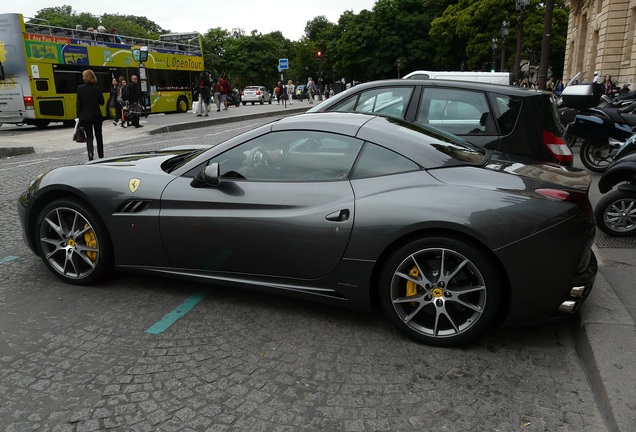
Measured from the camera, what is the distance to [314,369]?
299 centimetres

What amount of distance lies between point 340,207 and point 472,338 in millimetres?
1119

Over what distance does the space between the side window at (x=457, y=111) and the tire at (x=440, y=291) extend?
2.66 metres

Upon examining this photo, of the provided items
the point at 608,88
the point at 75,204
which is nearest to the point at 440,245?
the point at 75,204

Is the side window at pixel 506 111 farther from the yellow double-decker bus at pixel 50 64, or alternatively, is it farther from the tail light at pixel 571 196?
the yellow double-decker bus at pixel 50 64

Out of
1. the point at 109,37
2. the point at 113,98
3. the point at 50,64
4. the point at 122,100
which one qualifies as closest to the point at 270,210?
the point at 122,100

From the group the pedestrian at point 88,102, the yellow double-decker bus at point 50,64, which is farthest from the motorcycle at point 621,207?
the yellow double-decker bus at point 50,64

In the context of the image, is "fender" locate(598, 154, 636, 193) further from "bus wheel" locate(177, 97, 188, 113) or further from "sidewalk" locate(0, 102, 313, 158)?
"bus wheel" locate(177, 97, 188, 113)

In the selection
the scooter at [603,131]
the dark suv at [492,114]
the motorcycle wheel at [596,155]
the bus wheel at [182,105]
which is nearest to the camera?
the dark suv at [492,114]

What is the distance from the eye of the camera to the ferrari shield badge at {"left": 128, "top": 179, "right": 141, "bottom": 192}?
390 centimetres

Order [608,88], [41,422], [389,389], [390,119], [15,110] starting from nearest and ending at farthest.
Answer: [41,422]
[389,389]
[390,119]
[15,110]
[608,88]

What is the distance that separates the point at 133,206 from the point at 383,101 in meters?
3.22

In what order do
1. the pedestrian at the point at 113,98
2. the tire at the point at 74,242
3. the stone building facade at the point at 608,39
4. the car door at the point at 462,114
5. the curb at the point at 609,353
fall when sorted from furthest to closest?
the stone building facade at the point at 608,39 < the pedestrian at the point at 113,98 < the car door at the point at 462,114 < the tire at the point at 74,242 < the curb at the point at 609,353

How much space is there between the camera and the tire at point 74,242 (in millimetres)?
4023

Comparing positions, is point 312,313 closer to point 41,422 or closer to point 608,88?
point 41,422
